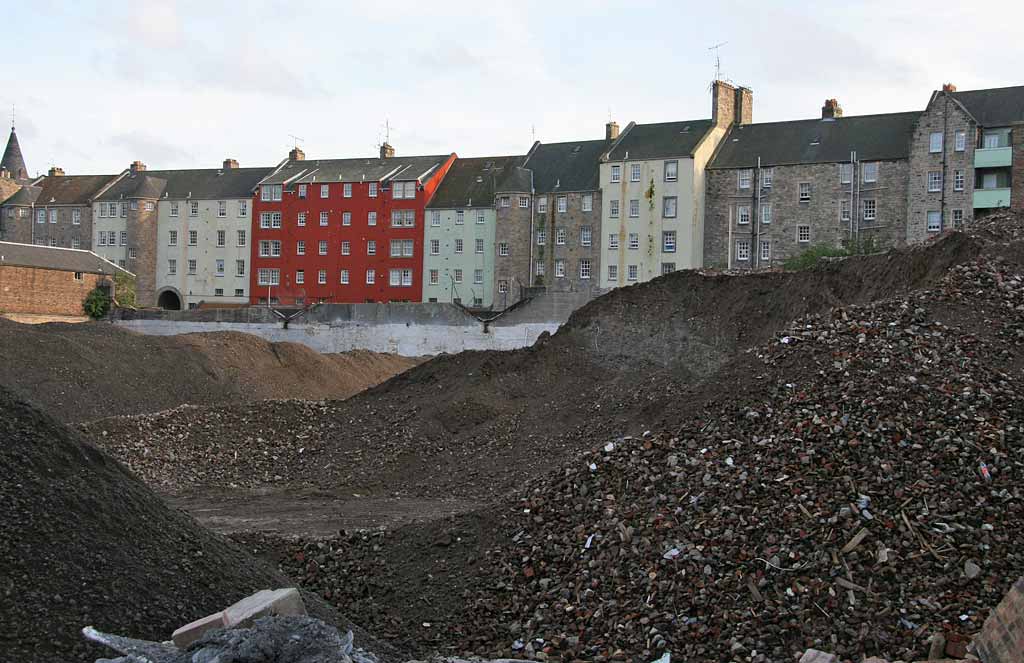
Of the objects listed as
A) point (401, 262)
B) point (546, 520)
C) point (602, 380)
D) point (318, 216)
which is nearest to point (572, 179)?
point (401, 262)

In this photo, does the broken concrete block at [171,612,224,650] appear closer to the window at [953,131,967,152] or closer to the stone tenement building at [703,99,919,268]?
the stone tenement building at [703,99,919,268]

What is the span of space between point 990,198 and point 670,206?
16.7 meters

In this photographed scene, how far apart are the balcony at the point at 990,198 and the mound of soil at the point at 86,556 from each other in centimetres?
5059

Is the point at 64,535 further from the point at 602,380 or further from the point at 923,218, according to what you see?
the point at 923,218

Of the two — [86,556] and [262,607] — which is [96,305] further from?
[262,607]

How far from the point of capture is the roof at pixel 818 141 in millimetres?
56281

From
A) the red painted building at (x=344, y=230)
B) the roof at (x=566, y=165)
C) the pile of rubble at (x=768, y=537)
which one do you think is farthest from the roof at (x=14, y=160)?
the pile of rubble at (x=768, y=537)

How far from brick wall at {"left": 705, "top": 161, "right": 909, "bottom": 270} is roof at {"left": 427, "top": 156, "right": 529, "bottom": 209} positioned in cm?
1232

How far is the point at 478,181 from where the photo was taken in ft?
229

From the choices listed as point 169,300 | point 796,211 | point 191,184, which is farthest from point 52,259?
point 796,211

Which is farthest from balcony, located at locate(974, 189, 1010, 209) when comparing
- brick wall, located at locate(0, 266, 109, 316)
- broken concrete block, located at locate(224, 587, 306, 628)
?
broken concrete block, located at locate(224, 587, 306, 628)

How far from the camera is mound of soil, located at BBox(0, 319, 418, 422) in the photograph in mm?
29625

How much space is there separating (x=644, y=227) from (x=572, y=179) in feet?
20.5

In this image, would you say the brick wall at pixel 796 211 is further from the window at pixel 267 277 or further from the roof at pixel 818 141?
the window at pixel 267 277
